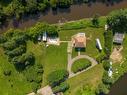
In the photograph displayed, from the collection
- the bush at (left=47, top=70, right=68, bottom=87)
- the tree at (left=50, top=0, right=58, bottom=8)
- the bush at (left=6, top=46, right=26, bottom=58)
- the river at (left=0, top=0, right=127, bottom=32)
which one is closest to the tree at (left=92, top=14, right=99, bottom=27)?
the river at (left=0, top=0, right=127, bottom=32)

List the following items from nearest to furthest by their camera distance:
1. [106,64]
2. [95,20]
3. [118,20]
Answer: [118,20], [106,64], [95,20]

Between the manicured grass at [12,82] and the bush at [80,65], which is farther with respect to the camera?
the manicured grass at [12,82]

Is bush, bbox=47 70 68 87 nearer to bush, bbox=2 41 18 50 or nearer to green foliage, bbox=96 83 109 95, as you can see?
green foliage, bbox=96 83 109 95

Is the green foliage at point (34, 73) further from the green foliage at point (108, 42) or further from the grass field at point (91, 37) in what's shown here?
the green foliage at point (108, 42)

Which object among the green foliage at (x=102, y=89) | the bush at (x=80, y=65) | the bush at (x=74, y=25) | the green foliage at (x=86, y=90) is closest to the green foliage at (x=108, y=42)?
the bush at (x=80, y=65)

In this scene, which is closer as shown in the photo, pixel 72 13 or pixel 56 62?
pixel 56 62

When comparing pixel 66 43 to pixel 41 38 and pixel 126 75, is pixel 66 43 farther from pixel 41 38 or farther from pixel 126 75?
pixel 126 75

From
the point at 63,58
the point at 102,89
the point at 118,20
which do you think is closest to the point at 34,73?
the point at 63,58

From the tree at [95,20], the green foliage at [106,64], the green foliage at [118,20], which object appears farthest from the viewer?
the tree at [95,20]

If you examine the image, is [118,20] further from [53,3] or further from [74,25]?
[53,3]

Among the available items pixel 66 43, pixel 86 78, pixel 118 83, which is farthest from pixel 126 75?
pixel 66 43
